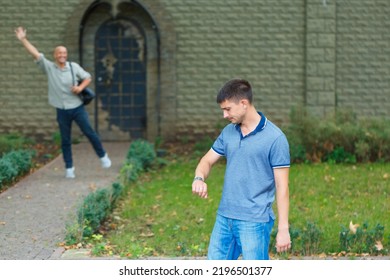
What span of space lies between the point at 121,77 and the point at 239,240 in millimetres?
11668

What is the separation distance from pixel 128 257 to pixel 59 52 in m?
4.83

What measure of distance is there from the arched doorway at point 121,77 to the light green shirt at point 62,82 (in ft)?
16.5

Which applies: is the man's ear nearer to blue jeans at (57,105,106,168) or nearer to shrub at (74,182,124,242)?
shrub at (74,182,124,242)

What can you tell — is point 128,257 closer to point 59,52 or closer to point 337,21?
point 59,52

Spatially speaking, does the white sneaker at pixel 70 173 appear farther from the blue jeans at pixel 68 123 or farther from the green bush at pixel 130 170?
the green bush at pixel 130 170

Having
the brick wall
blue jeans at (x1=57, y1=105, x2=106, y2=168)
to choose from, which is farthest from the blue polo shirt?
the brick wall

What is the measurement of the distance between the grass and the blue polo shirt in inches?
88.1

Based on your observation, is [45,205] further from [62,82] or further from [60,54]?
[60,54]

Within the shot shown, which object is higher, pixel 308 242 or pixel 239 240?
pixel 239 240

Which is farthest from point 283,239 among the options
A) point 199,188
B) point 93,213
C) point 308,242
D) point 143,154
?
point 143,154

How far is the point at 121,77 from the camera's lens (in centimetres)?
1673

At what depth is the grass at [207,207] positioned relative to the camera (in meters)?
8.38

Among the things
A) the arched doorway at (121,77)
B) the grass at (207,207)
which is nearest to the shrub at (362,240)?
the grass at (207,207)

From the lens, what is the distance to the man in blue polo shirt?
5234 mm
